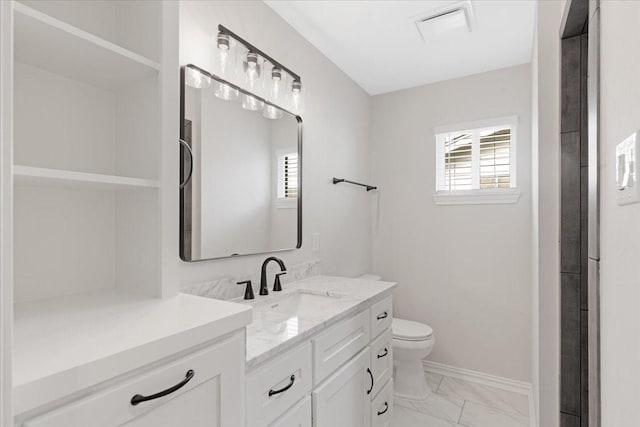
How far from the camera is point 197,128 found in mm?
1574

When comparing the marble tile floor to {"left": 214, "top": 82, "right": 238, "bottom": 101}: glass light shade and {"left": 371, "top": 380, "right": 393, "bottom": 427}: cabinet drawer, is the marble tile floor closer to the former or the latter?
{"left": 371, "top": 380, "right": 393, "bottom": 427}: cabinet drawer

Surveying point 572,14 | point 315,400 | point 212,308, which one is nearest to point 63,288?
point 212,308

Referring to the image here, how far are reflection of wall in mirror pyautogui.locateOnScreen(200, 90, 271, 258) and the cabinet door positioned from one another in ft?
2.49

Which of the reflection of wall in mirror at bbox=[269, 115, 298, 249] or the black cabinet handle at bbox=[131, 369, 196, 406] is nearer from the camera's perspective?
the black cabinet handle at bbox=[131, 369, 196, 406]

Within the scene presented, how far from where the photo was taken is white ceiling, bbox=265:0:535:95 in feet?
6.66

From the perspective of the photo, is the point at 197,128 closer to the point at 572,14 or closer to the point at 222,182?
the point at 222,182

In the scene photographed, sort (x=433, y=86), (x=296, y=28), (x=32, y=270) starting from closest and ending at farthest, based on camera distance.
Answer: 1. (x=32, y=270)
2. (x=296, y=28)
3. (x=433, y=86)

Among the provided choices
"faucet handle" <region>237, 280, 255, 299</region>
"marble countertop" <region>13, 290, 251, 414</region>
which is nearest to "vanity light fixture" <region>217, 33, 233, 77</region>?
"faucet handle" <region>237, 280, 255, 299</region>

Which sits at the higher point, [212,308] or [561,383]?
[212,308]

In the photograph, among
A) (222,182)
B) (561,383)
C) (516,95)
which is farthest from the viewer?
(516,95)

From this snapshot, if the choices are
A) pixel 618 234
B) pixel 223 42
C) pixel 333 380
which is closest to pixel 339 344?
pixel 333 380

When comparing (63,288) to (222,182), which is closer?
(63,288)

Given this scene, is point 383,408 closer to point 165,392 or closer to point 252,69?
point 165,392

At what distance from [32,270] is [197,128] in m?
0.85
